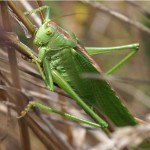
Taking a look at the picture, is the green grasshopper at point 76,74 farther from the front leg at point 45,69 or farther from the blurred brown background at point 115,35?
the blurred brown background at point 115,35

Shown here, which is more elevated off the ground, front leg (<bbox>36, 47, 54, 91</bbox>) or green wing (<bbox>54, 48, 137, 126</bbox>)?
front leg (<bbox>36, 47, 54, 91</bbox>)

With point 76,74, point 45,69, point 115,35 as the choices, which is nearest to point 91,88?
point 76,74

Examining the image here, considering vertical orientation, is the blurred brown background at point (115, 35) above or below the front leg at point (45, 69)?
below

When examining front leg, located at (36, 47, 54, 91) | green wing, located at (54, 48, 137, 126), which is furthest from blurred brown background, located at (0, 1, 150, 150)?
front leg, located at (36, 47, 54, 91)

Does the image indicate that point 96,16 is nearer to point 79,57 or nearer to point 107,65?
point 107,65

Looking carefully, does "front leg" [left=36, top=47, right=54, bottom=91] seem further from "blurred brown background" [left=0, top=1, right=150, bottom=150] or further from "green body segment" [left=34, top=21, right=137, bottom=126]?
"blurred brown background" [left=0, top=1, right=150, bottom=150]

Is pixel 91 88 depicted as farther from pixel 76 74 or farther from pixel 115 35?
→ pixel 115 35

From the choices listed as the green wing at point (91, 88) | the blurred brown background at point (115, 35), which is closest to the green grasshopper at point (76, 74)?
the green wing at point (91, 88)

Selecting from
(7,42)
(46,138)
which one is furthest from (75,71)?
(7,42)
